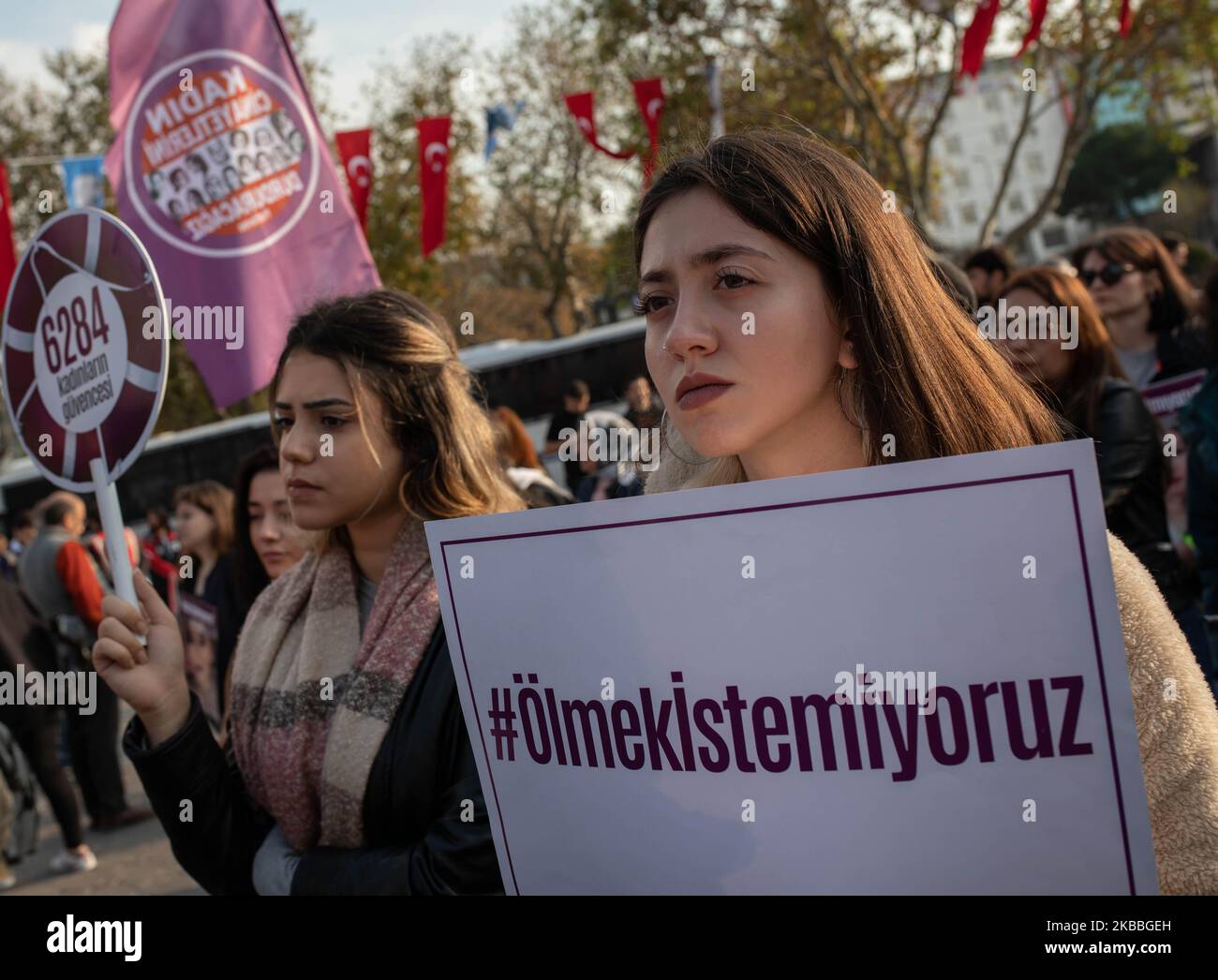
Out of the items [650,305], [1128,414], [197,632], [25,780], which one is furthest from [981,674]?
[25,780]

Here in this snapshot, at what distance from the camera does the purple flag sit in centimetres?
375

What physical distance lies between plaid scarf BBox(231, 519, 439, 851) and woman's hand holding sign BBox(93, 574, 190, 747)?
225 millimetres

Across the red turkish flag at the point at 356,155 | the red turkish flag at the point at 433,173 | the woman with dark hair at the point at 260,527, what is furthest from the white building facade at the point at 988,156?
the woman with dark hair at the point at 260,527

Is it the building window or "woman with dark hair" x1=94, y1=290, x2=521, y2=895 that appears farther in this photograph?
the building window

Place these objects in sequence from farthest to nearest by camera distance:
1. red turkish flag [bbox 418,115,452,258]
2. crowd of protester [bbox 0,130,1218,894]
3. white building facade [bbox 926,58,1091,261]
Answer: white building facade [bbox 926,58,1091,261]
red turkish flag [bbox 418,115,452,258]
crowd of protester [bbox 0,130,1218,894]

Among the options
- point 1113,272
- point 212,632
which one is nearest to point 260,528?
point 212,632

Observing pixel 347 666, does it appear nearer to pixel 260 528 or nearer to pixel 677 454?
pixel 677 454

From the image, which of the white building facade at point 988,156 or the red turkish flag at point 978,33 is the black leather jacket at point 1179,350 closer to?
the red turkish flag at point 978,33

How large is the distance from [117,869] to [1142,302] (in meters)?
5.45

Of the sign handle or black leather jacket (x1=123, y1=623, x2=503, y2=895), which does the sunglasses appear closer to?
black leather jacket (x1=123, y1=623, x2=503, y2=895)

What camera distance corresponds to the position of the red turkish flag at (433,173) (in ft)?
25.8

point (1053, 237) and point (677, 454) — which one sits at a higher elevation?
point (1053, 237)

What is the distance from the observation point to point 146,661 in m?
1.92

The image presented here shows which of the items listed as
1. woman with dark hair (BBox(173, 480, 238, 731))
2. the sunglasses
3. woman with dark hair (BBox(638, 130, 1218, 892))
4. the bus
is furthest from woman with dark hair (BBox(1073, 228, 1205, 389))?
the bus
